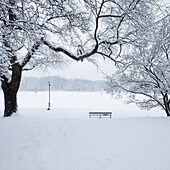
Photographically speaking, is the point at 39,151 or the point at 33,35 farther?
the point at 39,151

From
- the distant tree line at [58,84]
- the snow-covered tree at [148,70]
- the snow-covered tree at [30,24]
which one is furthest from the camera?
the distant tree line at [58,84]

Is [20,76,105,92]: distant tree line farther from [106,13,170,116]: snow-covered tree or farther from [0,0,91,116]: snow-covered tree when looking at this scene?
[0,0,91,116]: snow-covered tree

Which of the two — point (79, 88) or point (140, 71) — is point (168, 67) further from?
point (79, 88)

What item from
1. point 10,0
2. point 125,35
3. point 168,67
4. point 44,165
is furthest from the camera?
point 168,67

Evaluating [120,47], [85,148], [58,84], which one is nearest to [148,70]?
[120,47]

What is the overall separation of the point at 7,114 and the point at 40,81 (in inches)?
3621

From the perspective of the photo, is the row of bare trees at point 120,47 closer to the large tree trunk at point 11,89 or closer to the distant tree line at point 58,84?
the large tree trunk at point 11,89

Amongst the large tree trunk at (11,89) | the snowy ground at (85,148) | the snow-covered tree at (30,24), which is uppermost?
the snow-covered tree at (30,24)

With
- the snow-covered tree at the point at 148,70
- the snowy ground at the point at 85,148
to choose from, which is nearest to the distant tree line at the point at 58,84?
the snow-covered tree at the point at 148,70

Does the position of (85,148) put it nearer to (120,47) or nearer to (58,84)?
(120,47)

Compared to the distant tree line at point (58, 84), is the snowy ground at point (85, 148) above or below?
below

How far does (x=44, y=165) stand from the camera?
3682mm

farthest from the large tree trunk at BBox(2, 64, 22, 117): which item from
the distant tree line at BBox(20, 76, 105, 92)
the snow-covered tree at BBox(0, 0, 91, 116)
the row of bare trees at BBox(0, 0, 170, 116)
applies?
the distant tree line at BBox(20, 76, 105, 92)

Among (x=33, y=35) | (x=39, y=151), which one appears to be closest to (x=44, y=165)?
(x=39, y=151)
